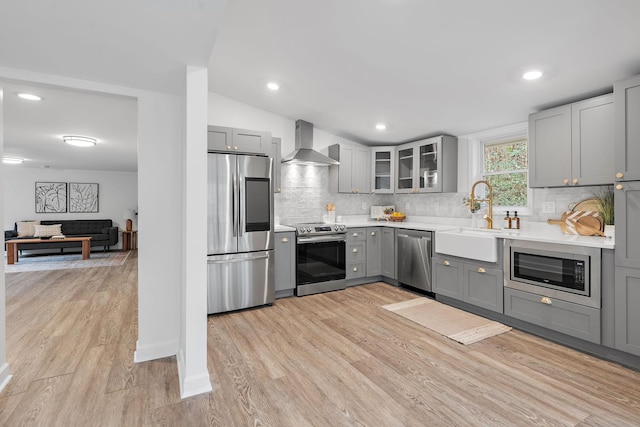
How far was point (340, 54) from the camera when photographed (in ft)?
9.37

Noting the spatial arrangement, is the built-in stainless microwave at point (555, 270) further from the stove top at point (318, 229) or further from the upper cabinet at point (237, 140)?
the upper cabinet at point (237, 140)

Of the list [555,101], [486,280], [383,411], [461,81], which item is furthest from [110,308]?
[555,101]

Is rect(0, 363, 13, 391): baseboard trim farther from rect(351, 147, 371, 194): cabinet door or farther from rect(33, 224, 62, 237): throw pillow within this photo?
rect(33, 224, 62, 237): throw pillow

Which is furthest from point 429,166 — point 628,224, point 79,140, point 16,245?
point 16,245

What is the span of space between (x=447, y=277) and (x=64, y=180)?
9.72m

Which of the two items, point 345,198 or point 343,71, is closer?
point 343,71

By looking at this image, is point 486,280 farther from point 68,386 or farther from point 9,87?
point 9,87

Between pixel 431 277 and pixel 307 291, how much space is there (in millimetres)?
1566

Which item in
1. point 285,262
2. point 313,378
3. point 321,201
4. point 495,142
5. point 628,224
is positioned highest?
point 495,142

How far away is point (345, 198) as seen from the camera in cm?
514

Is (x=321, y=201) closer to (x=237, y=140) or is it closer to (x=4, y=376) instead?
(x=237, y=140)

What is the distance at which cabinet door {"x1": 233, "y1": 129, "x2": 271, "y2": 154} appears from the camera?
3826 mm

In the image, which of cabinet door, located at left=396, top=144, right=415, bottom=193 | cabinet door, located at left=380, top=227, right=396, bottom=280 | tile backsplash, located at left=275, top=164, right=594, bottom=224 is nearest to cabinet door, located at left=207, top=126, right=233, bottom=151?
tile backsplash, located at left=275, top=164, right=594, bottom=224

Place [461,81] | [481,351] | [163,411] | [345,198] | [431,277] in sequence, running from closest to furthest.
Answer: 1. [163,411]
2. [481,351]
3. [461,81]
4. [431,277]
5. [345,198]
